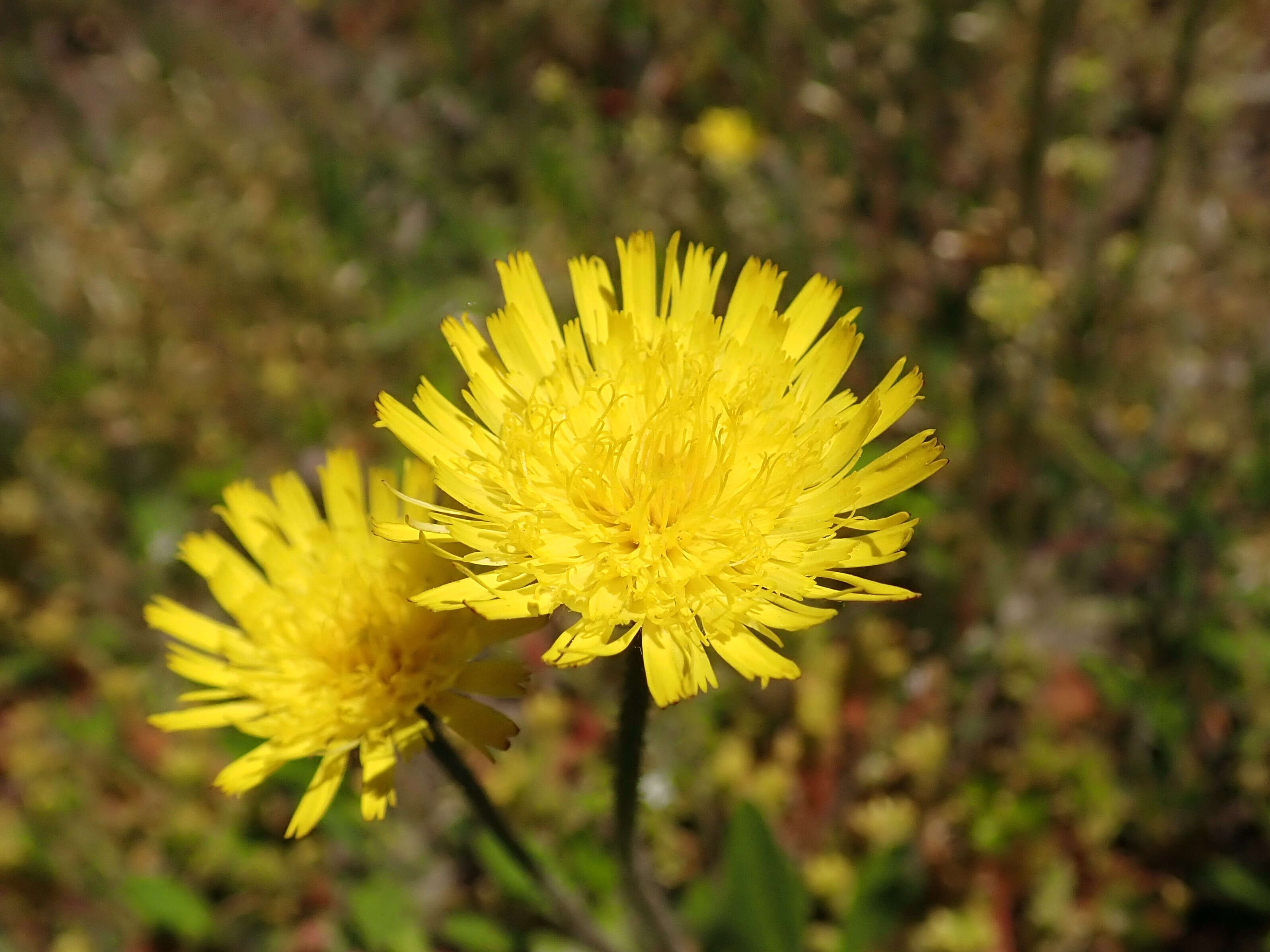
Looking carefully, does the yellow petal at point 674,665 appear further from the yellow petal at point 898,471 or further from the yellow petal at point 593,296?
the yellow petal at point 593,296

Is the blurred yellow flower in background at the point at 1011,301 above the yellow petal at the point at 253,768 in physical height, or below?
above

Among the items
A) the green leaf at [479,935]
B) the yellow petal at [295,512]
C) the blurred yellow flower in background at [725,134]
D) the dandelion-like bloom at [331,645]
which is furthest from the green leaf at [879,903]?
the blurred yellow flower in background at [725,134]

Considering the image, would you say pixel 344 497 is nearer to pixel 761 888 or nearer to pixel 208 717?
pixel 208 717

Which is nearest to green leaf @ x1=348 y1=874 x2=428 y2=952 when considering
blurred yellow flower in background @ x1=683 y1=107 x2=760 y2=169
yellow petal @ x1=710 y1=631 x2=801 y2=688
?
yellow petal @ x1=710 y1=631 x2=801 y2=688

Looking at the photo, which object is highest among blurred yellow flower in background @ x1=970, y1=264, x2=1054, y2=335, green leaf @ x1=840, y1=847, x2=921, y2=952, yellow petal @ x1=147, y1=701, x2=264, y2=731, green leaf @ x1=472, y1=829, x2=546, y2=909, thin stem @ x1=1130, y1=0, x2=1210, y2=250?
thin stem @ x1=1130, y1=0, x2=1210, y2=250

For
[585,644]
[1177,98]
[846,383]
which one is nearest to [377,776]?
[585,644]

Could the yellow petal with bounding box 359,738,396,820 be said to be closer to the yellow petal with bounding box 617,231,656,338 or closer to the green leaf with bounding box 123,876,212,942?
the yellow petal with bounding box 617,231,656,338
